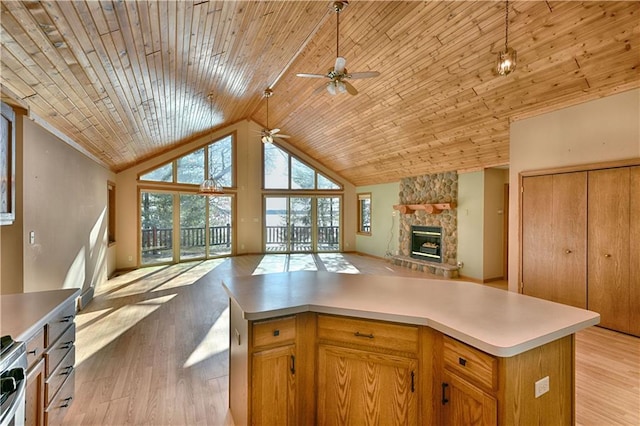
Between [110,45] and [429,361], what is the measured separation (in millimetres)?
3204

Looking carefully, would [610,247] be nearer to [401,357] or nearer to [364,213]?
[401,357]

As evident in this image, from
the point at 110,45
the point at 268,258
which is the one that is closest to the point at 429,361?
the point at 110,45

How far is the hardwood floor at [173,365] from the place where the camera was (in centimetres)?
214

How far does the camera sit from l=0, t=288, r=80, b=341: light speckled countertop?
1.40m

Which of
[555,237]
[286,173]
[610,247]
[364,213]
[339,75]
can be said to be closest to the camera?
[339,75]

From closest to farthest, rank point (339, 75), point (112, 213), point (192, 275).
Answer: point (339, 75) → point (192, 275) → point (112, 213)

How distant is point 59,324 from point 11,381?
861 mm

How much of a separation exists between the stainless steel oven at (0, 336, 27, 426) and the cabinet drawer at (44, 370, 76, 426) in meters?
0.57

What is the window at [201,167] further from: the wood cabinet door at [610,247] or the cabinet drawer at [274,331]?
the wood cabinet door at [610,247]

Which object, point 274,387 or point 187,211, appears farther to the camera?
point 187,211

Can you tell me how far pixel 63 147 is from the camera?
12.5 ft

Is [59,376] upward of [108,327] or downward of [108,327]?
upward

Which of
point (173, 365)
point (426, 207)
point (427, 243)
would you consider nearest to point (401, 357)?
point (173, 365)

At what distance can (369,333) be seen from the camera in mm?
1654
